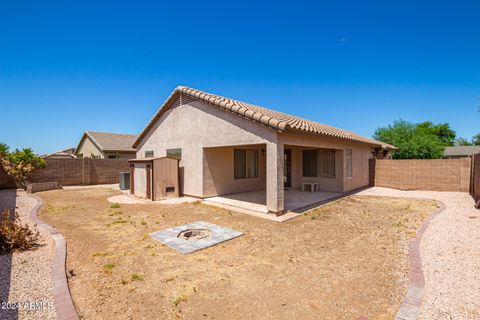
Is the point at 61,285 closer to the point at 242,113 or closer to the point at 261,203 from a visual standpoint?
the point at 242,113

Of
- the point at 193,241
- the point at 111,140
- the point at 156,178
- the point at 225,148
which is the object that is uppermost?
the point at 111,140

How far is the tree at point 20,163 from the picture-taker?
15281 mm

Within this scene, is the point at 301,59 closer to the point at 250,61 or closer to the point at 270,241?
the point at 250,61

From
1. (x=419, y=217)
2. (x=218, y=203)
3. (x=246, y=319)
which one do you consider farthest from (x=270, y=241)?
(x=419, y=217)

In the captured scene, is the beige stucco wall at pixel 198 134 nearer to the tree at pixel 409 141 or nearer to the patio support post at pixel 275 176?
the patio support post at pixel 275 176

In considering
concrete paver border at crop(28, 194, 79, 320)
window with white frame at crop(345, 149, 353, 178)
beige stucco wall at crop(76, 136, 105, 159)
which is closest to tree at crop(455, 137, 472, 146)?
window with white frame at crop(345, 149, 353, 178)

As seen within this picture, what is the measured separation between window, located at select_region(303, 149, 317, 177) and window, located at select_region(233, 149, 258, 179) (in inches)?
133

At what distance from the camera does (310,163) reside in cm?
1492

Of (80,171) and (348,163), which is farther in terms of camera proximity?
(80,171)

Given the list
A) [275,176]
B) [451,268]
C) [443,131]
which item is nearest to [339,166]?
[275,176]

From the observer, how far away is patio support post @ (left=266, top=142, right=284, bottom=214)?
27.5ft

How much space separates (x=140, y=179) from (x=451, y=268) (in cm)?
1312

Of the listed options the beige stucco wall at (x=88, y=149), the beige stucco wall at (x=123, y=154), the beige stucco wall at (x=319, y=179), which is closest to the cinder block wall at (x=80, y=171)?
the beige stucco wall at (x=123, y=154)

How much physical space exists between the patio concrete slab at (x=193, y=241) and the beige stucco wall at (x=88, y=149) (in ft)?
79.0
